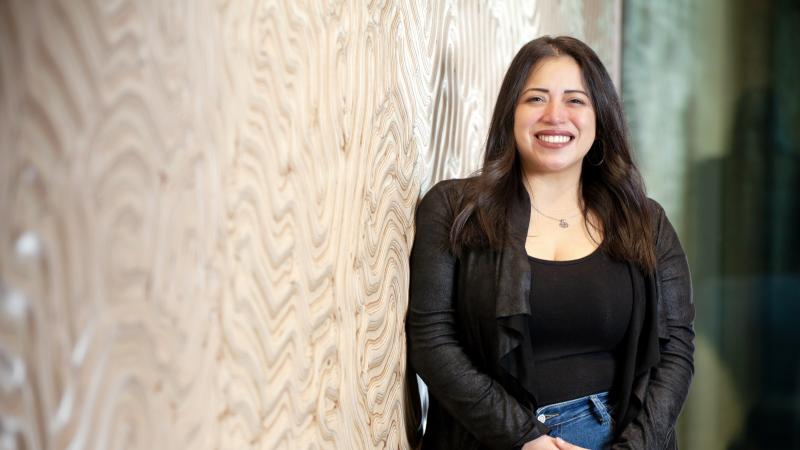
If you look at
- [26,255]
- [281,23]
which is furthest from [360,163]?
A: [26,255]

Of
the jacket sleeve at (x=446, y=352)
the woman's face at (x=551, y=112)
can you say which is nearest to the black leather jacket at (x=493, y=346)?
the jacket sleeve at (x=446, y=352)

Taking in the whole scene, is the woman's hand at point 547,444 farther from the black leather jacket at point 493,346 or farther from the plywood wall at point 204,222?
the plywood wall at point 204,222

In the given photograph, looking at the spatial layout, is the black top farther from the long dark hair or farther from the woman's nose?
the woman's nose

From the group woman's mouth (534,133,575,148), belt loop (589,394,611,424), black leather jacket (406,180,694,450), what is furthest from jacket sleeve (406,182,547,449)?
woman's mouth (534,133,575,148)

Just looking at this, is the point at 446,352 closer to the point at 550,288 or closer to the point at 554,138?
the point at 550,288

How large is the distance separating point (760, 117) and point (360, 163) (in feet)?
8.13

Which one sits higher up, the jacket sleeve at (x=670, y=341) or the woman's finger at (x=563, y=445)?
the jacket sleeve at (x=670, y=341)

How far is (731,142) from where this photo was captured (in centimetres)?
357

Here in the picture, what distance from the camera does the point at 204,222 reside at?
1042mm

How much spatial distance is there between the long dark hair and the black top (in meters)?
0.08

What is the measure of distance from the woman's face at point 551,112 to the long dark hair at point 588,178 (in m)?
0.02

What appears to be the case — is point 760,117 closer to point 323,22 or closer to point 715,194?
point 715,194

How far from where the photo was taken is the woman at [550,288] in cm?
181

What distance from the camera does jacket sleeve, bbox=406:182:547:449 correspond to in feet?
5.89
